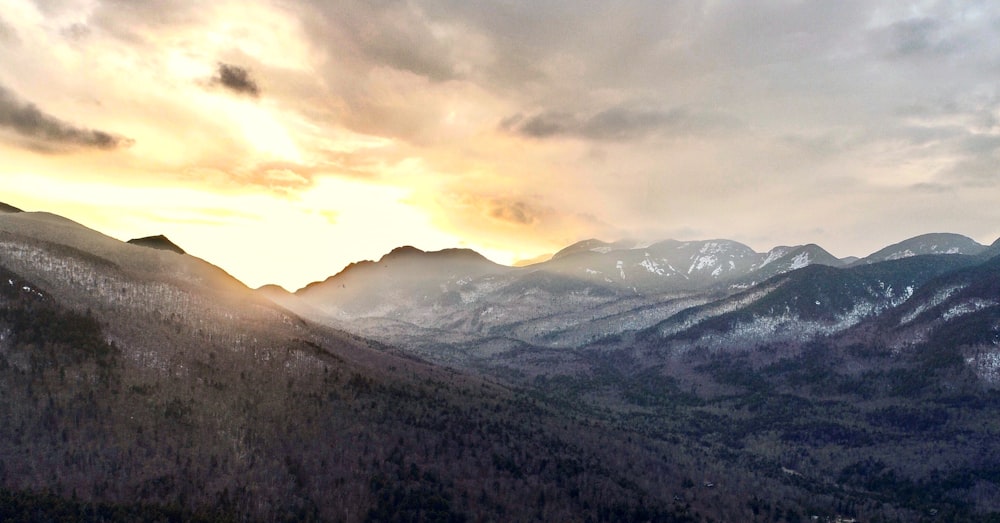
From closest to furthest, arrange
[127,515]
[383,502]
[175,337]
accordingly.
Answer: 1. [127,515]
2. [383,502]
3. [175,337]

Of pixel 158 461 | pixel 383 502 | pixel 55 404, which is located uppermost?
pixel 55 404

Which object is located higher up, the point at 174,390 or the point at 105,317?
the point at 105,317

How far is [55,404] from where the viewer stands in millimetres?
142000

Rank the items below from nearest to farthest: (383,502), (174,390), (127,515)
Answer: (127,515), (383,502), (174,390)

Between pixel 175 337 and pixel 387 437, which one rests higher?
pixel 175 337

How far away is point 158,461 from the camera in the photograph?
458ft

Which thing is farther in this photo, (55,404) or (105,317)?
(105,317)

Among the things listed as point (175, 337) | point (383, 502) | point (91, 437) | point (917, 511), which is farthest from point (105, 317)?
Answer: point (917, 511)

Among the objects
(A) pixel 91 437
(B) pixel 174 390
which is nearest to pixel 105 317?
(B) pixel 174 390

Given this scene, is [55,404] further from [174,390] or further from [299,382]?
[299,382]

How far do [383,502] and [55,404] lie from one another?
78.1 m

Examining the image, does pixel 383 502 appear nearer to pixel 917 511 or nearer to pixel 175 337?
pixel 175 337

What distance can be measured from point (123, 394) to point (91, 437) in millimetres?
15991

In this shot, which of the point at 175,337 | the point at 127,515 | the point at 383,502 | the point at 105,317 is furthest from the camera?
the point at 175,337
